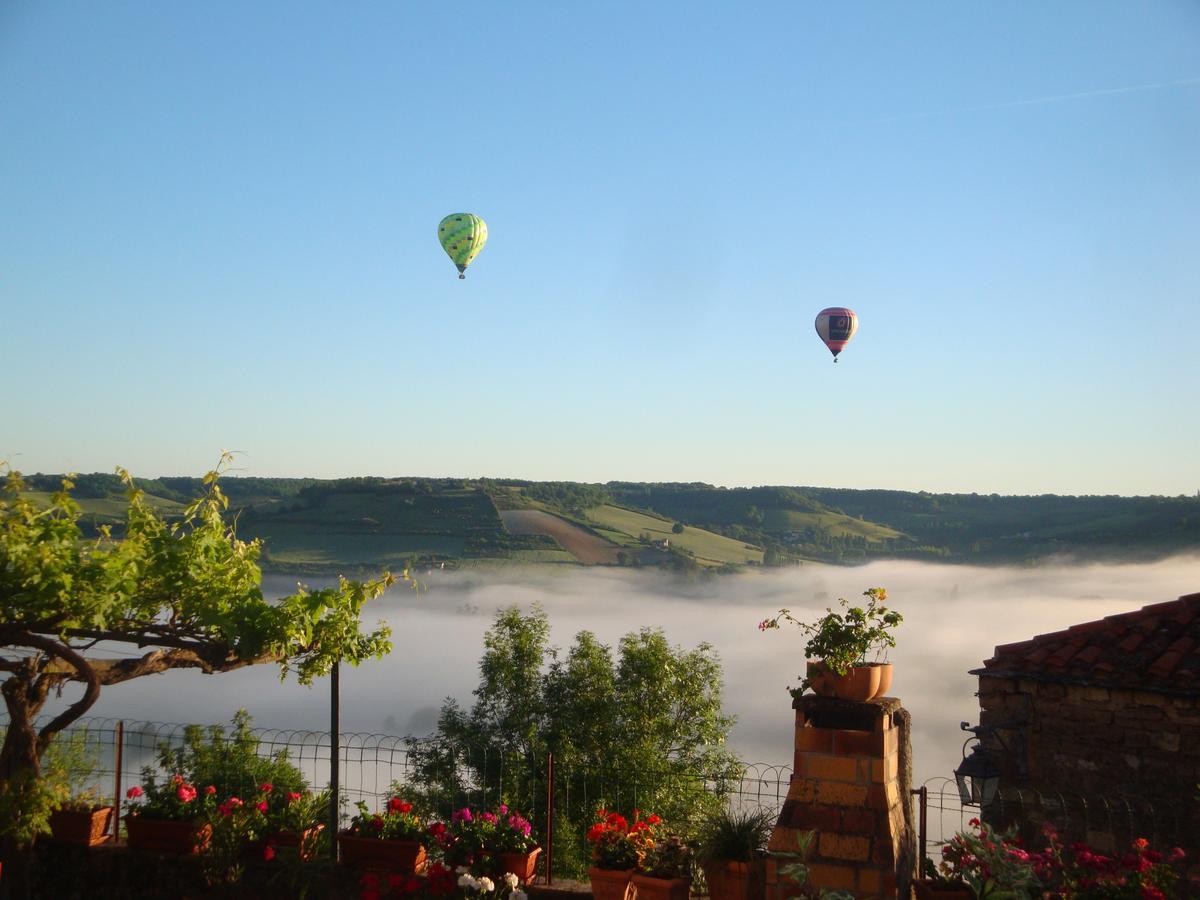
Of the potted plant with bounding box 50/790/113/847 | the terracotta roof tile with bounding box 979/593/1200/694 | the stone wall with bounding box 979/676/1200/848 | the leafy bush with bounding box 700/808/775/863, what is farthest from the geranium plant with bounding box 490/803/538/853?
A: the stone wall with bounding box 979/676/1200/848

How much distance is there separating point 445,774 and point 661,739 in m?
6.24

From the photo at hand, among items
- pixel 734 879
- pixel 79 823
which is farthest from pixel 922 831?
pixel 79 823

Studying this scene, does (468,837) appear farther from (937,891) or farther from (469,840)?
(937,891)

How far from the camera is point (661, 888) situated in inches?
189

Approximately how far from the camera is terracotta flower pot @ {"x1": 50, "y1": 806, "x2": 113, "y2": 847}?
18.6 feet

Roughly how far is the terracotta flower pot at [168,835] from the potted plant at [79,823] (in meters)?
0.25

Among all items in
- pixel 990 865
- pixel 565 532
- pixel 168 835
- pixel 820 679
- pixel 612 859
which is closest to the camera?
pixel 990 865

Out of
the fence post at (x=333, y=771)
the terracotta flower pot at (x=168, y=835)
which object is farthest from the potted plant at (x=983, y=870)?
the terracotta flower pot at (x=168, y=835)

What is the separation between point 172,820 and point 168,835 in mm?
77

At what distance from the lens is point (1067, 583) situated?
88500 millimetres

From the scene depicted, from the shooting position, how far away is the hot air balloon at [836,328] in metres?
28.4

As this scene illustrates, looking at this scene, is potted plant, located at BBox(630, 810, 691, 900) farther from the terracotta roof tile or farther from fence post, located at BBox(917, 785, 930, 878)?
the terracotta roof tile

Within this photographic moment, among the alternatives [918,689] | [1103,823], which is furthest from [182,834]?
[918,689]

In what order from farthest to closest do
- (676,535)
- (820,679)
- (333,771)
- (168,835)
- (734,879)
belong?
(676,535) < (168,835) < (333,771) < (734,879) < (820,679)
